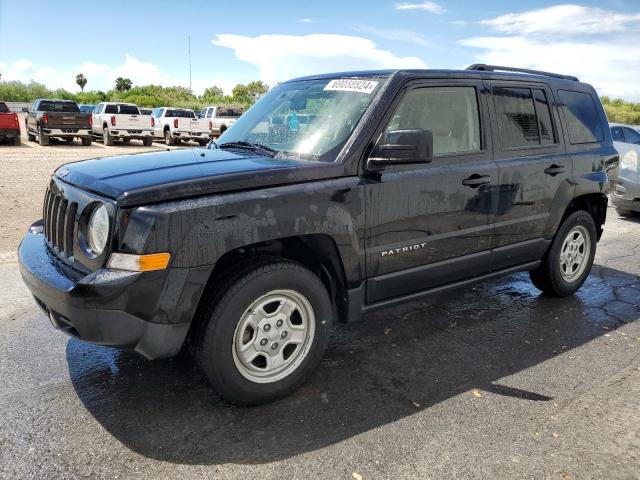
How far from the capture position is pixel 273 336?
308 cm

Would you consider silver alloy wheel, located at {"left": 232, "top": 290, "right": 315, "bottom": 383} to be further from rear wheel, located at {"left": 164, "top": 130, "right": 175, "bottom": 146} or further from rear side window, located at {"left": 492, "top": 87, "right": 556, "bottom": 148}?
rear wheel, located at {"left": 164, "top": 130, "right": 175, "bottom": 146}

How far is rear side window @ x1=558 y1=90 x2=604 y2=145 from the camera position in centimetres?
474

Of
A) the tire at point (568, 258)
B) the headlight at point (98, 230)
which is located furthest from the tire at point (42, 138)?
the tire at point (568, 258)

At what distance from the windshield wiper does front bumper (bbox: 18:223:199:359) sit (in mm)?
1167

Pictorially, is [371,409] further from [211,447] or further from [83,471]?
[83,471]

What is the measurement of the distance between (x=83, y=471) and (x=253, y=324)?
1.09 meters

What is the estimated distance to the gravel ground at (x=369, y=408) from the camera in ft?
8.54

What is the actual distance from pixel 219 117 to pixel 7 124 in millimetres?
8477

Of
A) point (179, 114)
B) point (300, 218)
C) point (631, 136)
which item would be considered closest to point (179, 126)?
Answer: point (179, 114)

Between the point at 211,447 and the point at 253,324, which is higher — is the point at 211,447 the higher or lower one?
the lower one

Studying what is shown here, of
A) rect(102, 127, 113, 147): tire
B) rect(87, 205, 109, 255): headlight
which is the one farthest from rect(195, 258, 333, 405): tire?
rect(102, 127, 113, 147): tire

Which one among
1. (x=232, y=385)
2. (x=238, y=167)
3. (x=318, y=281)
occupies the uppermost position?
(x=238, y=167)

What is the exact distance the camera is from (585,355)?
3.91 metres

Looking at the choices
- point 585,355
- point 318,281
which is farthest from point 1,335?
point 585,355
